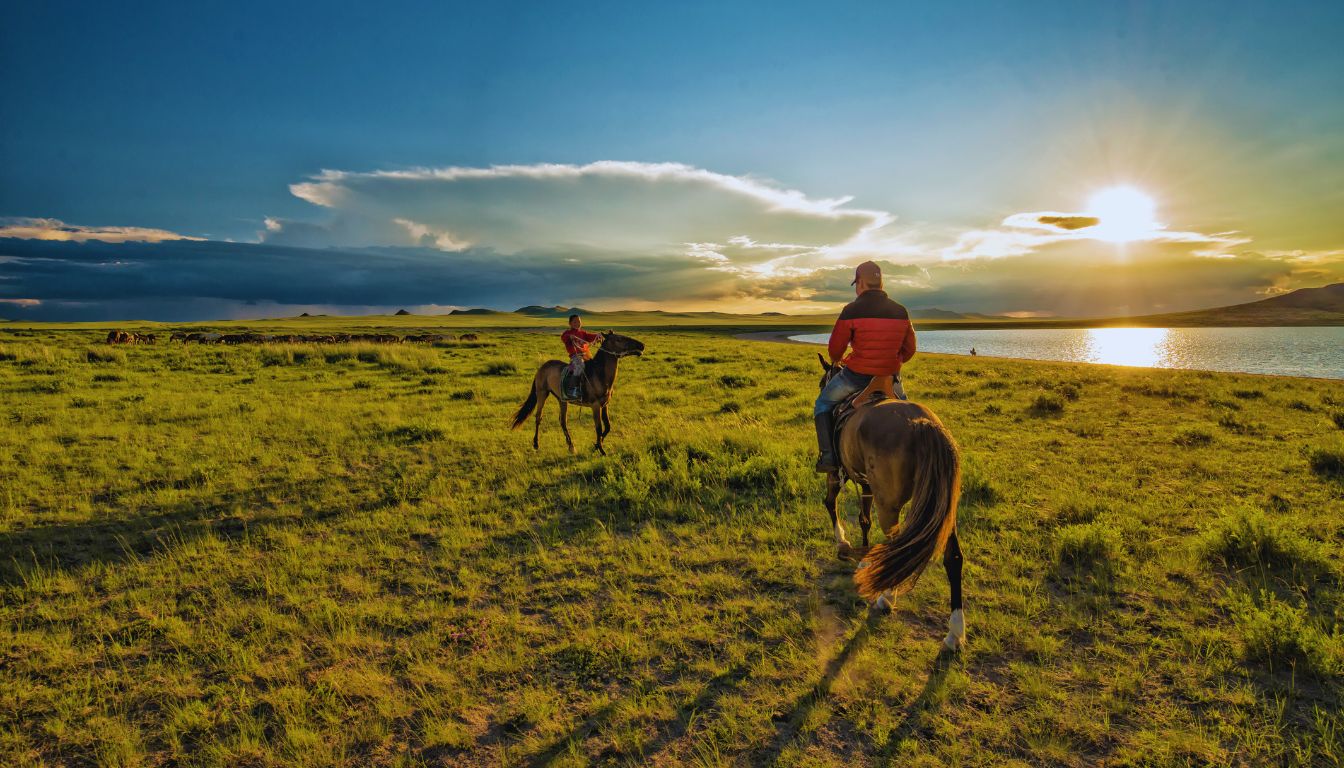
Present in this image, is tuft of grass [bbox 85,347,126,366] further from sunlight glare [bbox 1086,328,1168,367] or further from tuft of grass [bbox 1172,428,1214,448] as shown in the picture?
sunlight glare [bbox 1086,328,1168,367]

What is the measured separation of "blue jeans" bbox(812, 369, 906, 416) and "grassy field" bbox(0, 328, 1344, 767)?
1729mm

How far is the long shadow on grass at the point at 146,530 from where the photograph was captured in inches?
250

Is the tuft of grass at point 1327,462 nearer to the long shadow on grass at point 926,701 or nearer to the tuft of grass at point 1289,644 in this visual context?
the tuft of grass at point 1289,644

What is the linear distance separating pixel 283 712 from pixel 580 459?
22.3 feet

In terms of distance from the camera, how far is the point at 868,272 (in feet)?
19.0

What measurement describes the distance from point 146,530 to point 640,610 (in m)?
7.00

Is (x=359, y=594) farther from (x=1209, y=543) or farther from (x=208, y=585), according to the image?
(x=1209, y=543)

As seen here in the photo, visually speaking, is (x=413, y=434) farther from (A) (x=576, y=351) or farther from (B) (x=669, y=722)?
(B) (x=669, y=722)

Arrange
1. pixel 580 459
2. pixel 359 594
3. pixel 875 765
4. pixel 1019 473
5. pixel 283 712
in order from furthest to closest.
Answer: pixel 580 459 → pixel 1019 473 → pixel 359 594 → pixel 283 712 → pixel 875 765

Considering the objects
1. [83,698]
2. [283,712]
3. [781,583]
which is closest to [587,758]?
[283,712]

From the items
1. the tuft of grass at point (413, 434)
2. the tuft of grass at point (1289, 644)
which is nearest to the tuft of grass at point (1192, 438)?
the tuft of grass at point (1289, 644)

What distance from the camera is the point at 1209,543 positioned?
237 inches

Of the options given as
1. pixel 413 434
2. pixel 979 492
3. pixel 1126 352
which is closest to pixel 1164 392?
pixel 979 492

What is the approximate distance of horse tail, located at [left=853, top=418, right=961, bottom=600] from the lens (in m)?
4.18
